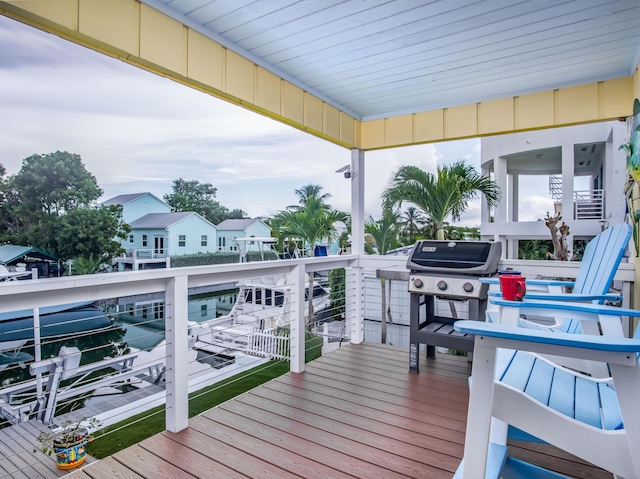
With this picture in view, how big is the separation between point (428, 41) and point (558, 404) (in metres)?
2.16

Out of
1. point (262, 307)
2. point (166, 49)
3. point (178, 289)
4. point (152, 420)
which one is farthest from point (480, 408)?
point (152, 420)

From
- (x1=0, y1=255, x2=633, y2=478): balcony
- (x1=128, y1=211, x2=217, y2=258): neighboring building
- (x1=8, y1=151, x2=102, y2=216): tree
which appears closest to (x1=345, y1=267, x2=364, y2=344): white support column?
(x1=0, y1=255, x2=633, y2=478): balcony

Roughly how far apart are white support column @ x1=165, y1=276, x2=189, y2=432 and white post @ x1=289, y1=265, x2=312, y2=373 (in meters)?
1.08

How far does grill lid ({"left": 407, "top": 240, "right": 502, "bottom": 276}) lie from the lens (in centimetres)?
297

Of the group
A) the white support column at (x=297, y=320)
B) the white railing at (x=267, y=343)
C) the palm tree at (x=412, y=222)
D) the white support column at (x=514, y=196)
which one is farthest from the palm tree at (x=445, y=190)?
the white railing at (x=267, y=343)

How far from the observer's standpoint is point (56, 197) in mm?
1691

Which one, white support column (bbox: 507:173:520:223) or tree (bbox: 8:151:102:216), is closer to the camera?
tree (bbox: 8:151:102:216)

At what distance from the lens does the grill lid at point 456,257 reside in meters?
2.97

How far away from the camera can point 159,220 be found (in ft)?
7.14

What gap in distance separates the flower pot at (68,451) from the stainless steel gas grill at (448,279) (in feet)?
7.66

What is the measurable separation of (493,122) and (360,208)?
1.50 metres

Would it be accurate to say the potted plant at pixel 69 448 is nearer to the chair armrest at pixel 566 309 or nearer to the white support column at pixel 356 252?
the chair armrest at pixel 566 309

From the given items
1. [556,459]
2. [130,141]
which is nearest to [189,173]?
[130,141]

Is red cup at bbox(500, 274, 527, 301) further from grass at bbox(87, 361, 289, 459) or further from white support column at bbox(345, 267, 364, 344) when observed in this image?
white support column at bbox(345, 267, 364, 344)
